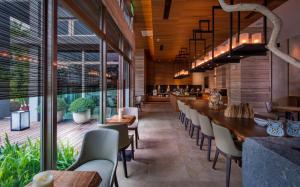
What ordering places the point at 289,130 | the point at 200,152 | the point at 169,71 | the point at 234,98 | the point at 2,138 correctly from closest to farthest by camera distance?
1. the point at 2,138
2. the point at 289,130
3. the point at 200,152
4. the point at 234,98
5. the point at 169,71

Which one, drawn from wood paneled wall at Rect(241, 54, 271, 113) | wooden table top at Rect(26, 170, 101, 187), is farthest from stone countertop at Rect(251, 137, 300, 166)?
wood paneled wall at Rect(241, 54, 271, 113)

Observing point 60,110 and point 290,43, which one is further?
point 290,43

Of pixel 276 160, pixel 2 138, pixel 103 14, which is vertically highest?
pixel 103 14

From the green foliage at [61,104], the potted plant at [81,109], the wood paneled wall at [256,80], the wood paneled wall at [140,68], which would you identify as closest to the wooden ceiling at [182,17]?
the wood paneled wall at [256,80]

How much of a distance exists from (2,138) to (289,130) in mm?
2838

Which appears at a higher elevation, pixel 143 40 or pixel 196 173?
pixel 143 40

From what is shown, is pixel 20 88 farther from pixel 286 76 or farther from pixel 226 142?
pixel 286 76

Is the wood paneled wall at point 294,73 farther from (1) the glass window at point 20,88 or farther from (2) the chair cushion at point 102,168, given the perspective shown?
(1) the glass window at point 20,88

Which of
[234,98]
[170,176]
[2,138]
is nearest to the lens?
[2,138]

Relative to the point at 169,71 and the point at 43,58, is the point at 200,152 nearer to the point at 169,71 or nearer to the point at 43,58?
the point at 43,58

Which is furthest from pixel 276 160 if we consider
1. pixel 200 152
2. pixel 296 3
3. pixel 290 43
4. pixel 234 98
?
pixel 234 98

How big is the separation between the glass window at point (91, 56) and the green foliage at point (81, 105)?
0.66 meters

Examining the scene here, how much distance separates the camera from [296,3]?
20.5 feet

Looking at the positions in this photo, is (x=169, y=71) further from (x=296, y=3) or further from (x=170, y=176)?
(x=170, y=176)
